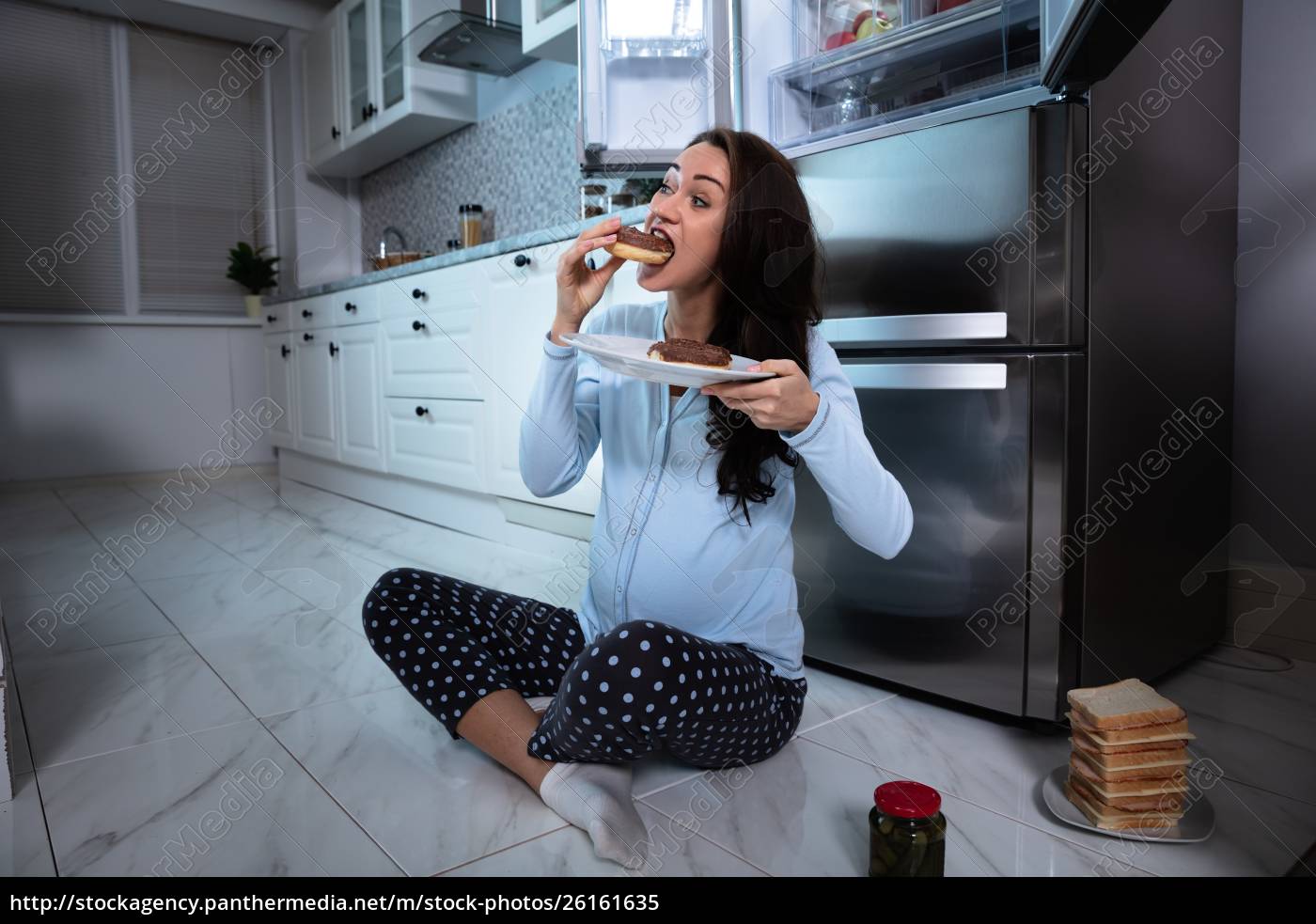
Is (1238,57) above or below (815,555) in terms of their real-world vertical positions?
above

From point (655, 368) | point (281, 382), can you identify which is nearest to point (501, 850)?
point (655, 368)

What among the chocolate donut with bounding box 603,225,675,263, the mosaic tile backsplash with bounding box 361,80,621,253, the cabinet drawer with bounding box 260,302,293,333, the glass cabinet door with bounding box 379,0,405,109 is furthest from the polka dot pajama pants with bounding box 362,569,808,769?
the cabinet drawer with bounding box 260,302,293,333

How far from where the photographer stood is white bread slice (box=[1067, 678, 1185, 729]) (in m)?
1.00

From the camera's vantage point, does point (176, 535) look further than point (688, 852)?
Yes

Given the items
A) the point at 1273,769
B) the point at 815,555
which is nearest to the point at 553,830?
the point at 815,555

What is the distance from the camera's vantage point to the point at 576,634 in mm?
1293

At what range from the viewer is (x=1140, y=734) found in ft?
3.27

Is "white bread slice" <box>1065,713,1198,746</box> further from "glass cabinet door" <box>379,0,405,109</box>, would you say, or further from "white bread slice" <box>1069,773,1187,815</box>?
"glass cabinet door" <box>379,0,405,109</box>

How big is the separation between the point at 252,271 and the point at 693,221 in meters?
3.88

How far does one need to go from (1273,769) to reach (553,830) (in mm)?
932

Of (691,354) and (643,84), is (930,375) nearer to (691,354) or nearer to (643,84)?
(691,354)

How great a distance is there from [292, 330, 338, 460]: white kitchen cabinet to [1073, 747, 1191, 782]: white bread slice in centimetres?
305

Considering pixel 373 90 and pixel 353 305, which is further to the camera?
pixel 373 90

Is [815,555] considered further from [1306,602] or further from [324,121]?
[324,121]
